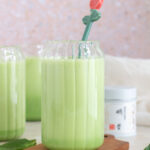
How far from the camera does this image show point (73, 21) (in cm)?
210

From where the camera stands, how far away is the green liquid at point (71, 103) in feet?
2.51

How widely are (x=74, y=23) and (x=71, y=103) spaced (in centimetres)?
139

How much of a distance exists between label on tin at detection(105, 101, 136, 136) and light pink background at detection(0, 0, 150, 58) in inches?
35.1

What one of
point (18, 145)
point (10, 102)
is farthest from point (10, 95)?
point (18, 145)

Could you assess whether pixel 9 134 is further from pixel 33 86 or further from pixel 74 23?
pixel 74 23

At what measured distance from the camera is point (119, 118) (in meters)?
1.03

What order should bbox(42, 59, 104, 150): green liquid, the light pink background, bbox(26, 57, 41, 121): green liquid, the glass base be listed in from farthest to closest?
the light pink background, bbox(26, 57, 41, 121): green liquid, the glass base, bbox(42, 59, 104, 150): green liquid

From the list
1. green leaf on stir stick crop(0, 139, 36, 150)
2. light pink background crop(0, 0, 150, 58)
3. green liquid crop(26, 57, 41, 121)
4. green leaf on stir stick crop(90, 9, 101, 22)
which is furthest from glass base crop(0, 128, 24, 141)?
light pink background crop(0, 0, 150, 58)

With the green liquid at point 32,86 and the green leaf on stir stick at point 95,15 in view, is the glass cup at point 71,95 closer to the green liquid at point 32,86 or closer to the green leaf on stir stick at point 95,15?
the green leaf on stir stick at point 95,15

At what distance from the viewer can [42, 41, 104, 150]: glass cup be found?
30.2 inches

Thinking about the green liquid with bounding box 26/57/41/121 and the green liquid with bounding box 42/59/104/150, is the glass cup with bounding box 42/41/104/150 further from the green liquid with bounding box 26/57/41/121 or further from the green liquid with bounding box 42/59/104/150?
the green liquid with bounding box 26/57/41/121

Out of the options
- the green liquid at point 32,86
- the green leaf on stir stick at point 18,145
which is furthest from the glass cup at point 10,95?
the green liquid at point 32,86

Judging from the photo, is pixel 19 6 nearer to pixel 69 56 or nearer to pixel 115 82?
pixel 115 82

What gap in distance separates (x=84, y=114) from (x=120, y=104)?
0.27 metres
